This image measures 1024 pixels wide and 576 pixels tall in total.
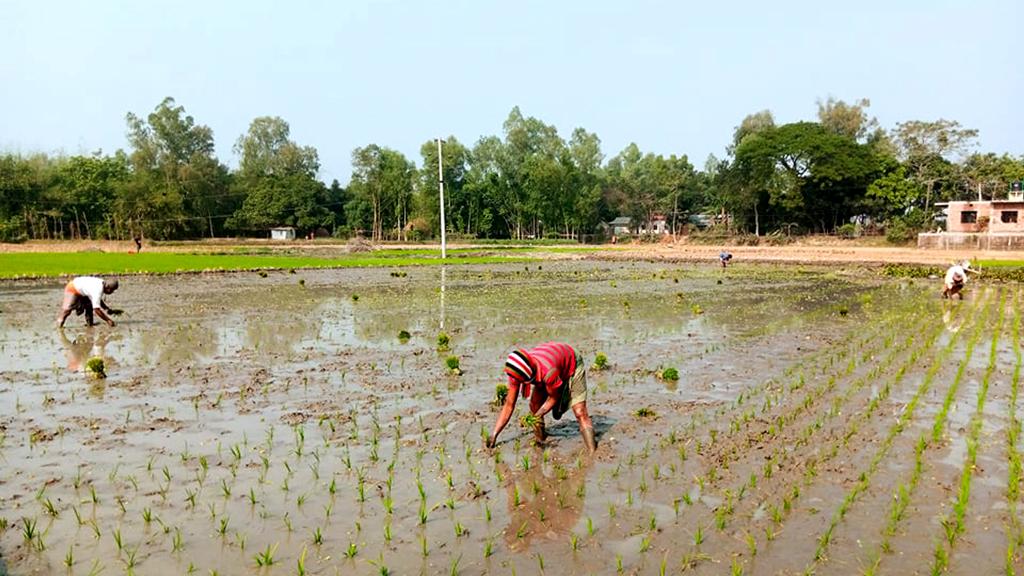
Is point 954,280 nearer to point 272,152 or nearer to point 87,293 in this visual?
point 87,293

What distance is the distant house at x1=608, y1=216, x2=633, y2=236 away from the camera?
89.2 m

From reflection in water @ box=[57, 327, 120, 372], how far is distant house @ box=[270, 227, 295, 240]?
66.7 m

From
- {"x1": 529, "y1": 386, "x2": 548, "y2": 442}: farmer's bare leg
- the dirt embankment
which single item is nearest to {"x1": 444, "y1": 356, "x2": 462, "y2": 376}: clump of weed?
{"x1": 529, "y1": 386, "x2": 548, "y2": 442}: farmer's bare leg

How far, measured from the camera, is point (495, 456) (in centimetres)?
735

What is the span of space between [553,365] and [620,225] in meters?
87.2

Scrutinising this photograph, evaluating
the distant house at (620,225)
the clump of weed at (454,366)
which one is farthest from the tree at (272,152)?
the clump of weed at (454,366)

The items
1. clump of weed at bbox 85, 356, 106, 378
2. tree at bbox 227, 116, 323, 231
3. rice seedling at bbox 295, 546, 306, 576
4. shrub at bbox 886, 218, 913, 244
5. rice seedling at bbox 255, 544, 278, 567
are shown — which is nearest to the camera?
rice seedling at bbox 295, 546, 306, 576

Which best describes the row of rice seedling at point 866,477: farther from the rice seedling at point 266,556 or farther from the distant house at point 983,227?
the distant house at point 983,227

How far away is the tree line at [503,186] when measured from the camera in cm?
6106

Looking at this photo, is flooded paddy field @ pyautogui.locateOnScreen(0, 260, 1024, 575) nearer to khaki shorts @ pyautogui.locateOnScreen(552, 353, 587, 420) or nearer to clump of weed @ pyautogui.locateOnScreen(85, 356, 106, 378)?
clump of weed @ pyautogui.locateOnScreen(85, 356, 106, 378)

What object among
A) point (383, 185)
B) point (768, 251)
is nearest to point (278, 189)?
point (383, 185)

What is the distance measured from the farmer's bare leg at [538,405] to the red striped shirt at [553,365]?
14 centimetres

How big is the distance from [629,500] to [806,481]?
174 centimetres

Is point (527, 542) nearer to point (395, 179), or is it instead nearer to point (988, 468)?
point (988, 468)
